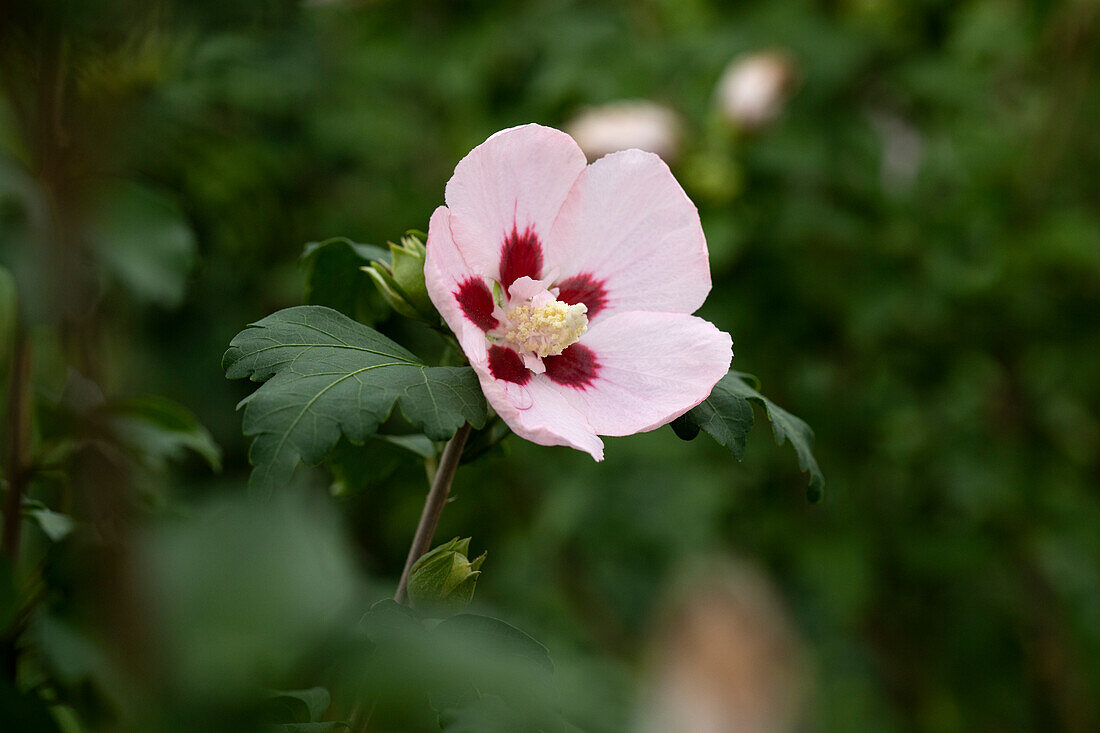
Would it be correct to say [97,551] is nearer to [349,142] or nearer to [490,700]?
[490,700]

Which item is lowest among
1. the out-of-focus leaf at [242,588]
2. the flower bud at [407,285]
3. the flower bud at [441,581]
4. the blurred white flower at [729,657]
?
the blurred white flower at [729,657]

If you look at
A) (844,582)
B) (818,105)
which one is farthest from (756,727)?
(818,105)

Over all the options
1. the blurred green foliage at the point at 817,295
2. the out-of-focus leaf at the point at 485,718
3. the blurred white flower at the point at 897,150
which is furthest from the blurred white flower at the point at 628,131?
the out-of-focus leaf at the point at 485,718

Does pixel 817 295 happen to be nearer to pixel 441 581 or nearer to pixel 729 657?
pixel 441 581

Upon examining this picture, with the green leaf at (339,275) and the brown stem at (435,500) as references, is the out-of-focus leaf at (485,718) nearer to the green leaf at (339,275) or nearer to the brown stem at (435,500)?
the brown stem at (435,500)

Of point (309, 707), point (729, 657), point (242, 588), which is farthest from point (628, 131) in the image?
point (729, 657)

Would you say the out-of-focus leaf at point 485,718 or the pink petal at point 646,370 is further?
the pink petal at point 646,370

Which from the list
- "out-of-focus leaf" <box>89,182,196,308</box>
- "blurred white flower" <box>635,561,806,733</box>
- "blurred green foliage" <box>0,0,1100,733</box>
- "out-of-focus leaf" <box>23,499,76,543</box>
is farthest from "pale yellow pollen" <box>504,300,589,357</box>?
"blurred white flower" <box>635,561,806,733</box>
